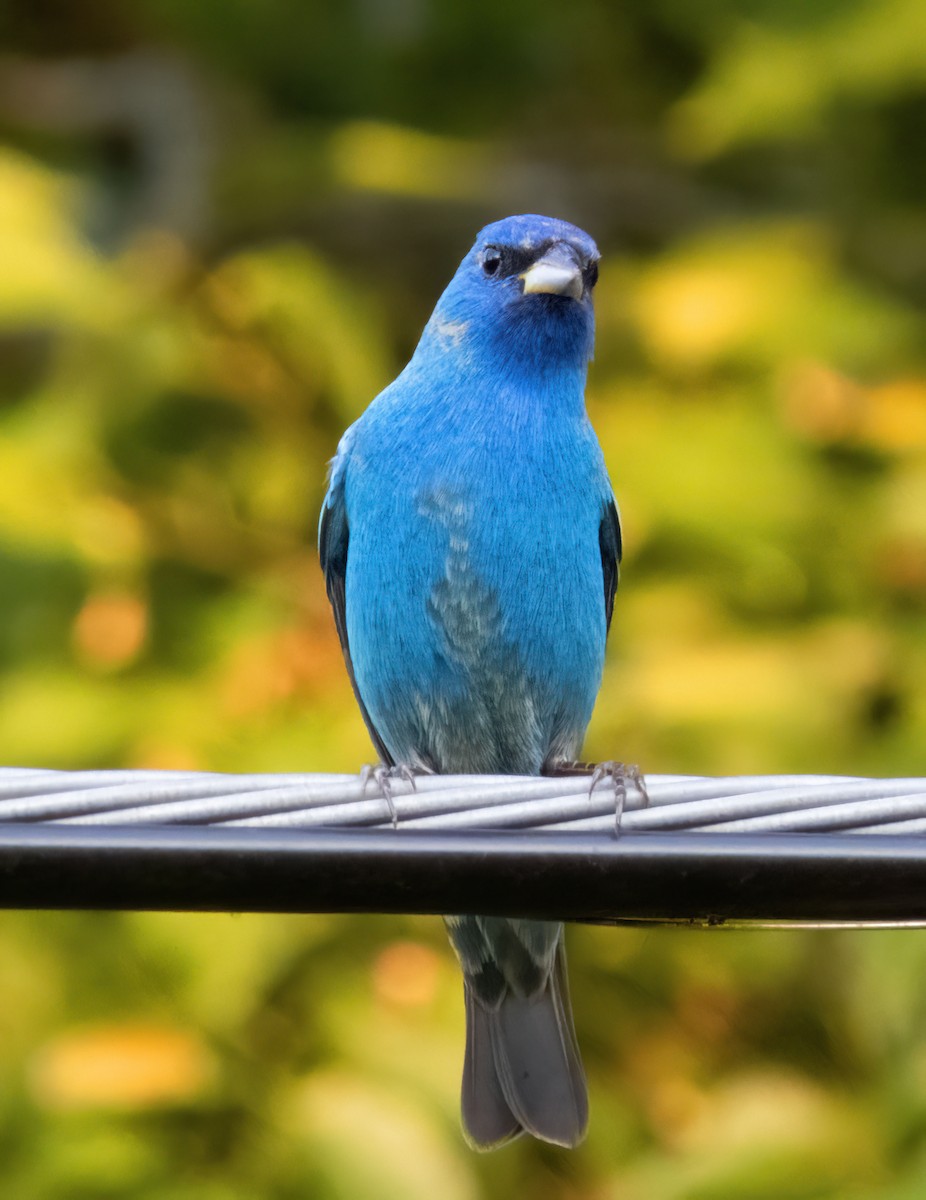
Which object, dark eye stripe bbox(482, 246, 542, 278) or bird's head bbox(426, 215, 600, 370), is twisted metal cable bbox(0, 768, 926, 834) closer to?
bird's head bbox(426, 215, 600, 370)

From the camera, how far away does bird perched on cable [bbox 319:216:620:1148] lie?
3.84m

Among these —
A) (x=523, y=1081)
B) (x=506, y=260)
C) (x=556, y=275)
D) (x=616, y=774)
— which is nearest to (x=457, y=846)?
(x=616, y=774)

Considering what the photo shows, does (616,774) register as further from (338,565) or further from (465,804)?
(338,565)

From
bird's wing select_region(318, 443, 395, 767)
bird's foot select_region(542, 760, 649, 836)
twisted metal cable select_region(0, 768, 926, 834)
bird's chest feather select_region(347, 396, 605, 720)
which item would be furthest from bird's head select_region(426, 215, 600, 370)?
twisted metal cable select_region(0, 768, 926, 834)

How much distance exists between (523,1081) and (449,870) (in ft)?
6.36

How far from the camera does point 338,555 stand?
4.41 meters

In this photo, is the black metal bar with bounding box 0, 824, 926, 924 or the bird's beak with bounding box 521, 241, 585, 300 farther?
the bird's beak with bounding box 521, 241, 585, 300

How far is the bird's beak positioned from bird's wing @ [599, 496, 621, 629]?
0.53m

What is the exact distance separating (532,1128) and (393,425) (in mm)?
1671

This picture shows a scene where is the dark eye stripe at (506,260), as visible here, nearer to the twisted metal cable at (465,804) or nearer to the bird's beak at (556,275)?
the bird's beak at (556,275)

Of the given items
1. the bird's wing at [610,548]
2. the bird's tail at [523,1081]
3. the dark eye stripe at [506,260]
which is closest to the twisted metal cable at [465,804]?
the bird's tail at [523,1081]

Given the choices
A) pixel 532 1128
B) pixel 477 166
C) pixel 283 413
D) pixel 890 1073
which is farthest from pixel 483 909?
pixel 477 166

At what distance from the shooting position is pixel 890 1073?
13.8ft

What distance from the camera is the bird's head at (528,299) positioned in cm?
416
